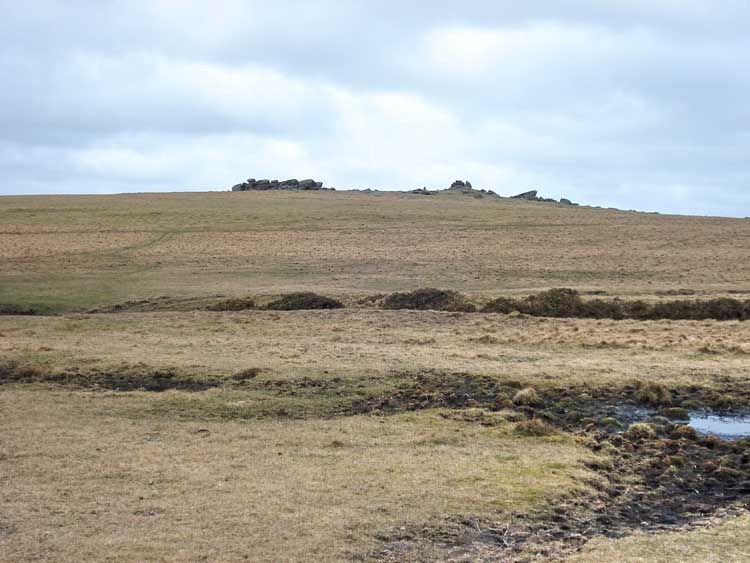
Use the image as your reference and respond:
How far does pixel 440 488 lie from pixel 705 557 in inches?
179

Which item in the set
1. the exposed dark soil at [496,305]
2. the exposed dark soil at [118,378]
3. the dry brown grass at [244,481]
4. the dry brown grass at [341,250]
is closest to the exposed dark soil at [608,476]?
the dry brown grass at [244,481]

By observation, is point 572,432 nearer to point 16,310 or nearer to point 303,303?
point 303,303

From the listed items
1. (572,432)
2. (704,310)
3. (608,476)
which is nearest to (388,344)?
(572,432)

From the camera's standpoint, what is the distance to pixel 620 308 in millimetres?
37562

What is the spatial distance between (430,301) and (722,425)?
807 inches

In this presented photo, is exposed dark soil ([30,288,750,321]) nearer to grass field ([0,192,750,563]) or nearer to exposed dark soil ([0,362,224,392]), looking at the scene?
grass field ([0,192,750,563])

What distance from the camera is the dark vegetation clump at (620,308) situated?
36.3 meters

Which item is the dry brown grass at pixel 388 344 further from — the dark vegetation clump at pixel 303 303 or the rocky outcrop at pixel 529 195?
the rocky outcrop at pixel 529 195

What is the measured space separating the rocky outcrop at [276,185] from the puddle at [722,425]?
13436 centimetres

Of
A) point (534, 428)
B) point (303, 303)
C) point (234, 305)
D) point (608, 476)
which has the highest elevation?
point (303, 303)

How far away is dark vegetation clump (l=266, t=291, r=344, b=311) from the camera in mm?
38906

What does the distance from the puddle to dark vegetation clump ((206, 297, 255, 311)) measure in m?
23.2

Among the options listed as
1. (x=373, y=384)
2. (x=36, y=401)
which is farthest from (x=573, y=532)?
(x=36, y=401)

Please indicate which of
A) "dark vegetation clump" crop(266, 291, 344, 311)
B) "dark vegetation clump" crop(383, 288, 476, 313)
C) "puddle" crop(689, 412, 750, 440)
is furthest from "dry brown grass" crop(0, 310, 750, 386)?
"puddle" crop(689, 412, 750, 440)
